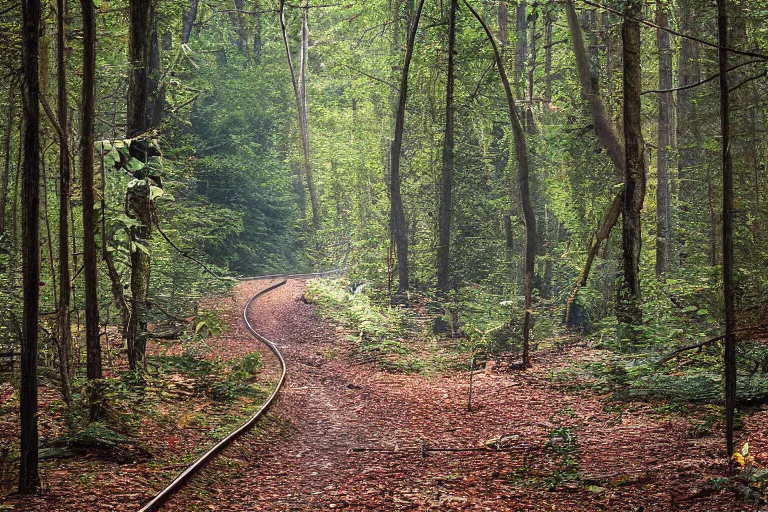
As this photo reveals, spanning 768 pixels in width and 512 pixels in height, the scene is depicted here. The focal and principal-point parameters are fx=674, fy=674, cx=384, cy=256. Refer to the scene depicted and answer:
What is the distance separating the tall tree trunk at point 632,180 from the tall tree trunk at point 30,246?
9.17 metres

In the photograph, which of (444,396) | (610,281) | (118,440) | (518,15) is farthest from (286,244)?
(118,440)

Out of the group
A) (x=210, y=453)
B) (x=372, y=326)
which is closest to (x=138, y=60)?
(x=210, y=453)

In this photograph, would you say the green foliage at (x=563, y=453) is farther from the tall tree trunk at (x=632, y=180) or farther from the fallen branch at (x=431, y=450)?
the tall tree trunk at (x=632, y=180)

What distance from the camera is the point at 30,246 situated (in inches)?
242

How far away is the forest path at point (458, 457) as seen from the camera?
21.0 ft

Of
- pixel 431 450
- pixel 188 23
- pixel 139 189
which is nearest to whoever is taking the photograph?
pixel 431 450

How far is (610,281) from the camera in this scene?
17.2 metres

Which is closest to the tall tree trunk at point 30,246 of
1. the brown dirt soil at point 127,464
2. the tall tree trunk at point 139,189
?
the brown dirt soil at point 127,464

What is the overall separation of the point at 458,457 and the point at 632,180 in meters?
6.07

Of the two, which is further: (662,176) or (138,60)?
(662,176)

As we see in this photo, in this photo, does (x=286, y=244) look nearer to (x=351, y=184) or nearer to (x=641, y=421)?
(x=351, y=184)

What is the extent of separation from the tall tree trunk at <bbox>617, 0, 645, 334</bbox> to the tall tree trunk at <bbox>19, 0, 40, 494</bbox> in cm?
917

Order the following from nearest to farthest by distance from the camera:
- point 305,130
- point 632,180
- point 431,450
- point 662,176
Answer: point 431,450
point 632,180
point 662,176
point 305,130

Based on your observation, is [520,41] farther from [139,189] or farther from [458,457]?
[458,457]
